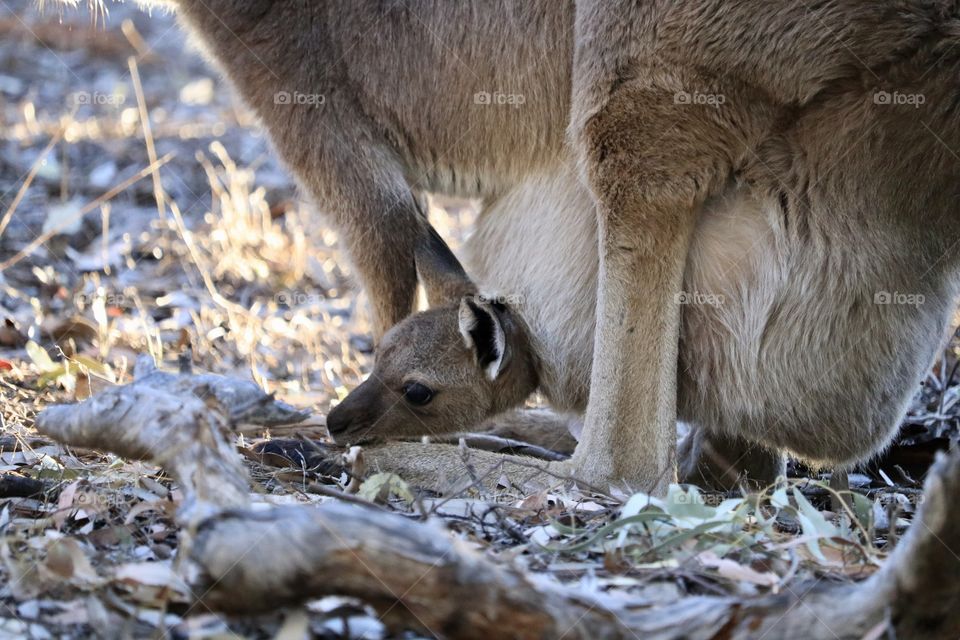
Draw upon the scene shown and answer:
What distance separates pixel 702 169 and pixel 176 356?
2.55 meters

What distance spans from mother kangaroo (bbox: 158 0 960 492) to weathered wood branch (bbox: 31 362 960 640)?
1339 mm

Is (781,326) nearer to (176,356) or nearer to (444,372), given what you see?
(444,372)

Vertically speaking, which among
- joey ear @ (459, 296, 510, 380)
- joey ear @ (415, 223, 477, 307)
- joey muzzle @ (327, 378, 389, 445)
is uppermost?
joey ear @ (415, 223, 477, 307)

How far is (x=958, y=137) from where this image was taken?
2762 mm

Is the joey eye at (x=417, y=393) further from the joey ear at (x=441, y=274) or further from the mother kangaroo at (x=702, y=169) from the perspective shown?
the joey ear at (x=441, y=274)

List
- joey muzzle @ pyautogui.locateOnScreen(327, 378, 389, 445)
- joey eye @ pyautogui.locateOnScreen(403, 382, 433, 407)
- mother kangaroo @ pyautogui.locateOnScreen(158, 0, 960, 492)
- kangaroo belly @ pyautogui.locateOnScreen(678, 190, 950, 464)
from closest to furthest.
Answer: mother kangaroo @ pyautogui.locateOnScreen(158, 0, 960, 492) < kangaroo belly @ pyautogui.locateOnScreen(678, 190, 950, 464) < joey muzzle @ pyautogui.locateOnScreen(327, 378, 389, 445) < joey eye @ pyautogui.locateOnScreen(403, 382, 433, 407)

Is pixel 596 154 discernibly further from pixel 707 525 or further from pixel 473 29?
pixel 707 525

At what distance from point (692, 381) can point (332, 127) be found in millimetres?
1481

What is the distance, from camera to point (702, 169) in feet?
9.86

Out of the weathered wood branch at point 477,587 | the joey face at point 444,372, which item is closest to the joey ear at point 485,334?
the joey face at point 444,372

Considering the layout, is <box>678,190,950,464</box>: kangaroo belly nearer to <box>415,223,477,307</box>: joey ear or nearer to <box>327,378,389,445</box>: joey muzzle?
<box>415,223,477,307</box>: joey ear

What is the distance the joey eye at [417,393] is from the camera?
12.0 ft

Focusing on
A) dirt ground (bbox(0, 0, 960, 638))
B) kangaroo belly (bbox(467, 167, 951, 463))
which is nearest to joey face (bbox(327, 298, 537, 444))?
kangaroo belly (bbox(467, 167, 951, 463))

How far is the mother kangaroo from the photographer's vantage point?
2832 millimetres
